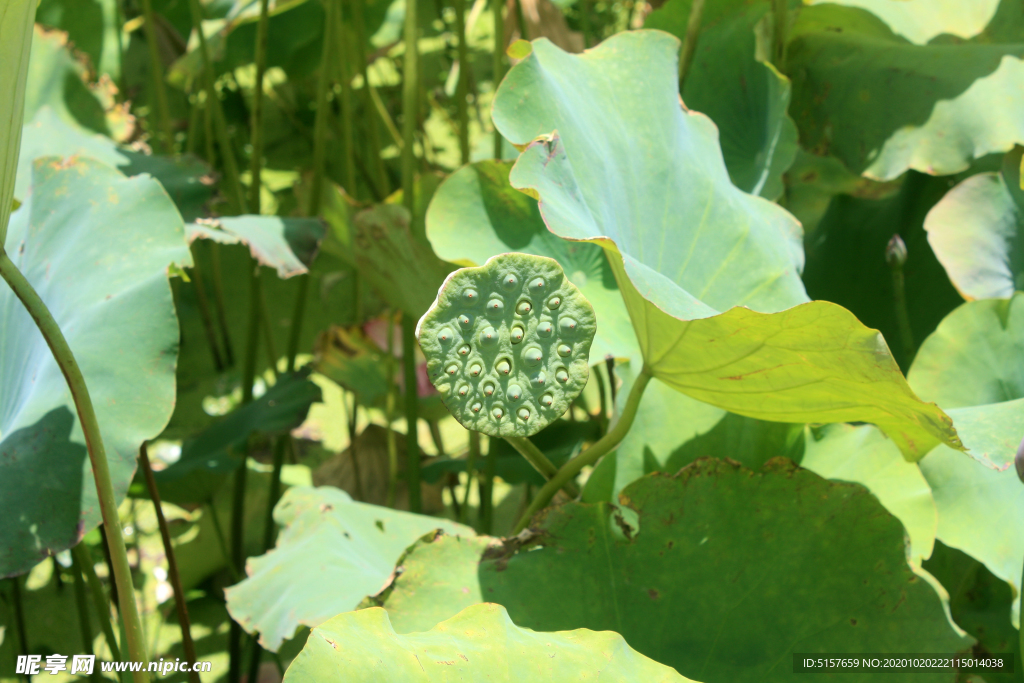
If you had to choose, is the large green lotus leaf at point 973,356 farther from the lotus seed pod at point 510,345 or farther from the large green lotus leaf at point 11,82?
the large green lotus leaf at point 11,82

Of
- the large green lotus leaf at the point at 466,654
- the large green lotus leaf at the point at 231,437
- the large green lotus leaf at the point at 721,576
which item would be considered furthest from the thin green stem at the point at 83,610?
the large green lotus leaf at the point at 466,654

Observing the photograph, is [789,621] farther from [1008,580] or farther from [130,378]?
[130,378]

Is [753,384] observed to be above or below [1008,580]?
above

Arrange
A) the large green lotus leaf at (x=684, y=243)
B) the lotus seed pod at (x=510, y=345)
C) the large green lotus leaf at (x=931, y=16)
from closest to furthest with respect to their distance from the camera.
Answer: the lotus seed pod at (x=510, y=345)
the large green lotus leaf at (x=684, y=243)
the large green lotus leaf at (x=931, y=16)

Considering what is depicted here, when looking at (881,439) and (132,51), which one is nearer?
(881,439)

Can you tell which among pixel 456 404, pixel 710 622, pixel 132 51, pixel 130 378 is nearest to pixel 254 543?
pixel 130 378
